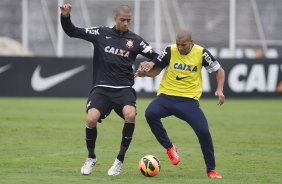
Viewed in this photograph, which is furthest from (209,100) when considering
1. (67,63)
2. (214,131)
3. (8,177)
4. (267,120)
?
(8,177)

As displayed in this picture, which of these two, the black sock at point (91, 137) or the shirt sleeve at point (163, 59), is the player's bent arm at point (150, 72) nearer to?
the shirt sleeve at point (163, 59)

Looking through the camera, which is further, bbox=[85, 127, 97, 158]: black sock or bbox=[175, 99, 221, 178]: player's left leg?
bbox=[85, 127, 97, 158]: black sock

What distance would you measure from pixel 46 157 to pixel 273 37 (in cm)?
2162

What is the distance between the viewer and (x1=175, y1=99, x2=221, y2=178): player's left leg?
11062mm

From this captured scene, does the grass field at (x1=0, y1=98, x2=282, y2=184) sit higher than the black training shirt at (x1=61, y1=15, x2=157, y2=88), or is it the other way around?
the black training shirt at (x1=61, y1=15, x2=157, y2=88)

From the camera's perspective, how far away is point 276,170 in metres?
11.9

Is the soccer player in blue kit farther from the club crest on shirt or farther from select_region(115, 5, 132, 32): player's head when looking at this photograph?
select_region(115, 5, 132, 32): player's head

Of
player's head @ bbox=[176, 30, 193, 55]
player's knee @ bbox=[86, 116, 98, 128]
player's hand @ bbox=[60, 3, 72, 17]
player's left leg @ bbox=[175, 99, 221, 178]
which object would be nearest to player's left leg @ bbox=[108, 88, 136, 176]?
player's knee @ bbox=[86, 116, 98, 128]

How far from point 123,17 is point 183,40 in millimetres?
923

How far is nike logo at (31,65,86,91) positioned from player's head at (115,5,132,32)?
54.5 ft

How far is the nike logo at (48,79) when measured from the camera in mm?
27797

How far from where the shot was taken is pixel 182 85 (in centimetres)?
1145

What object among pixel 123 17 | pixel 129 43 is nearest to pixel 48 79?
pixel 129 43

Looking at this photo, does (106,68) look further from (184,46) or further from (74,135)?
(74,135)
